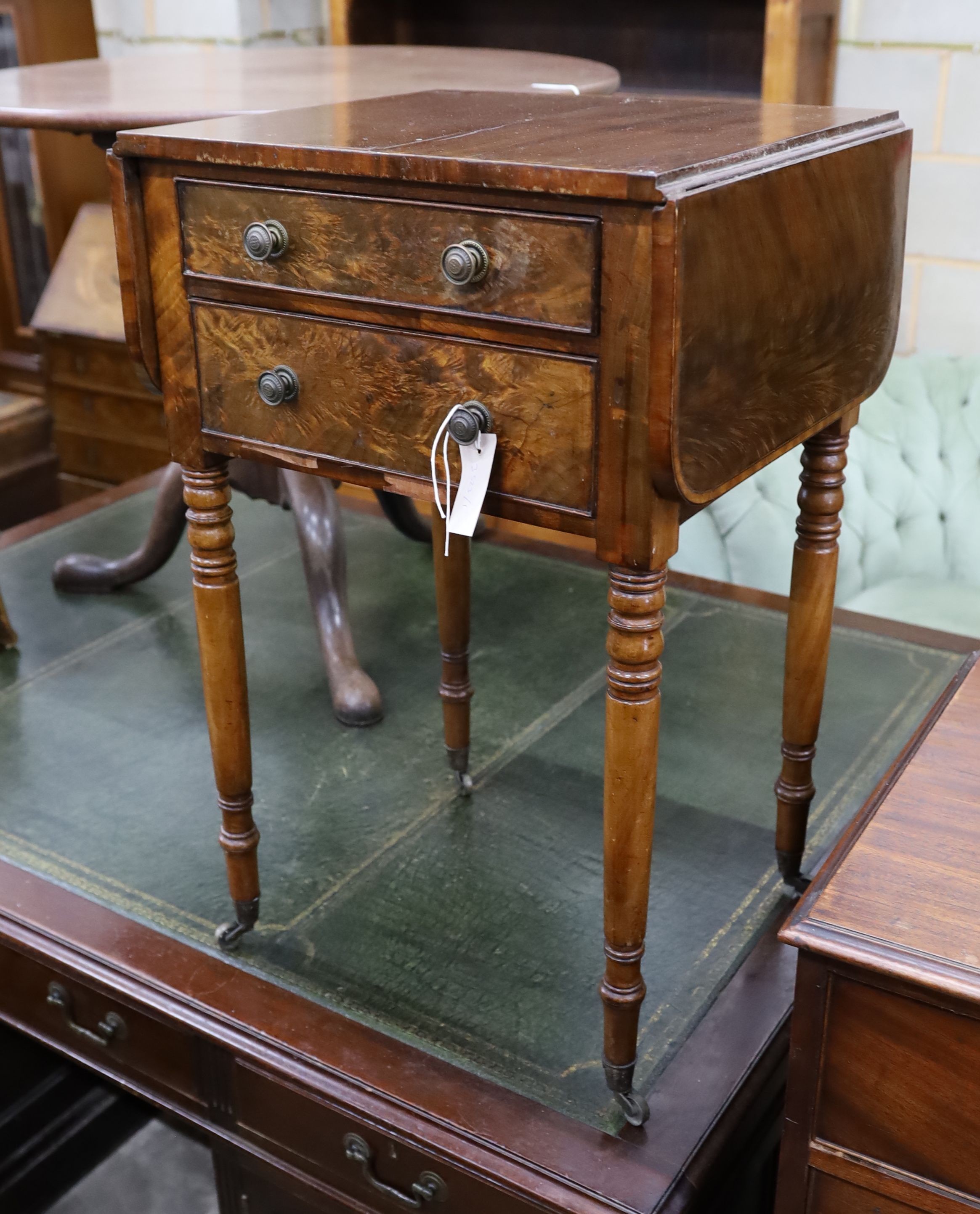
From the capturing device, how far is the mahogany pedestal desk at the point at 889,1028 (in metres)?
0.79

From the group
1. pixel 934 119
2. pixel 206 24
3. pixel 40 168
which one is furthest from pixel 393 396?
pixel 40 168

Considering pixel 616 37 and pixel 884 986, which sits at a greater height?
pixel 616 37

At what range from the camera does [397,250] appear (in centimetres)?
93

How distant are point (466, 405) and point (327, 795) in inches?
28.7

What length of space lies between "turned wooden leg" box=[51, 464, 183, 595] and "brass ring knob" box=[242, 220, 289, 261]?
106 cm

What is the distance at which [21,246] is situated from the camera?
3412 millimetres

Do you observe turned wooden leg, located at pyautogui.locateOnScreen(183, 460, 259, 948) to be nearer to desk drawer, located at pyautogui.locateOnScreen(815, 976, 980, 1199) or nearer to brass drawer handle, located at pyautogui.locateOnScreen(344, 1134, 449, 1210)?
brass drawer handle, located at pyautogui.locateOnScreen(344, 1134, 449, 1210)

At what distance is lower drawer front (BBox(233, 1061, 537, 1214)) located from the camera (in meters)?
1.08

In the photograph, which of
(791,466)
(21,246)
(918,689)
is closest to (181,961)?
(918,689)

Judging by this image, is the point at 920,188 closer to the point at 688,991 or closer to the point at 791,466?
the point at 791,466

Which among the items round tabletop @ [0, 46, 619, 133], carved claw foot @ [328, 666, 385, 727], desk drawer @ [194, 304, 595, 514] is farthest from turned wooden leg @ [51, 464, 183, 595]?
desk drawer @ [194, 304, 595, 514]

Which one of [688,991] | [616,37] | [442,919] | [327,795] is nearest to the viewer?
[688,991]

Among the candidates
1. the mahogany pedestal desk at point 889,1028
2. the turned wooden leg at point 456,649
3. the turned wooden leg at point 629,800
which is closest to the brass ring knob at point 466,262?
the turned wooden leg at point 629,800

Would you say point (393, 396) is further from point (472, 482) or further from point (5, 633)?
point (5, 633)
